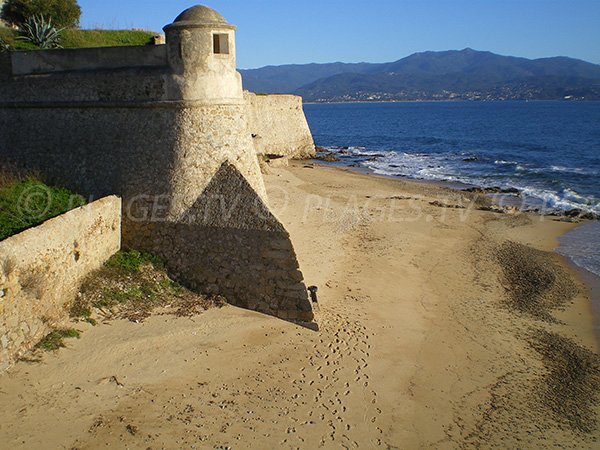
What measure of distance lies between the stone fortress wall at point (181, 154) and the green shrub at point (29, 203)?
2.33 ft

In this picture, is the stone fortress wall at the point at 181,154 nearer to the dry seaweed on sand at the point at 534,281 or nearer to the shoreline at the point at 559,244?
the dry seaweed on sand at the point at 534,281

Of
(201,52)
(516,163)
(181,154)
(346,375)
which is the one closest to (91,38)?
(201,52)

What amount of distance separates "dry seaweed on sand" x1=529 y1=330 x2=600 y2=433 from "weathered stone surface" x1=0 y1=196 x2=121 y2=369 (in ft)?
30.0

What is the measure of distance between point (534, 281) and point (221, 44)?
10.9 meters

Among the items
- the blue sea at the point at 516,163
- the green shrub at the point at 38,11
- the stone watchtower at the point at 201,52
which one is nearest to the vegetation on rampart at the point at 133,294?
the stone watchtower at the point at 201,52

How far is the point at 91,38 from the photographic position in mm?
18438

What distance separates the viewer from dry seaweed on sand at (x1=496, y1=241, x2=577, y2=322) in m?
13.0

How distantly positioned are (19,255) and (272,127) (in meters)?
28.1

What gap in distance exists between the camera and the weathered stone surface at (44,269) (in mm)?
8109

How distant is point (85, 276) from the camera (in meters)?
10.4

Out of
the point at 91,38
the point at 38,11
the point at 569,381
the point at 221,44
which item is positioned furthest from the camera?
the point at 38,11

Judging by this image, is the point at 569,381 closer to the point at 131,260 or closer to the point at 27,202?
the point at 131,260

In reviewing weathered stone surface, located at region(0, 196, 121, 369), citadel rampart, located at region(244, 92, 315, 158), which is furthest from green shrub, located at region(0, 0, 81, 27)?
weathered stone surface, located at region(0, 196, 121, 369)

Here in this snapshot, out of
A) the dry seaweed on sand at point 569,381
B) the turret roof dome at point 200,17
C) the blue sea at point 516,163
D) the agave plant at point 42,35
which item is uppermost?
the agave plant at point 42,35
